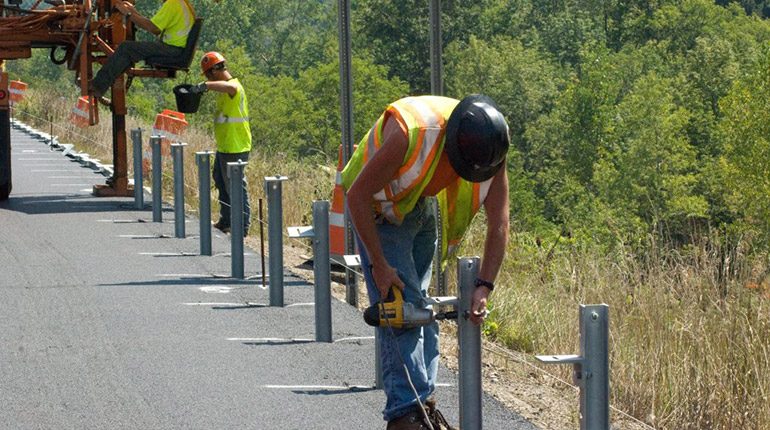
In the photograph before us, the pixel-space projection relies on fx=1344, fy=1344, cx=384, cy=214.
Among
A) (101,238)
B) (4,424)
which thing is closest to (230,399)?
(4,424)

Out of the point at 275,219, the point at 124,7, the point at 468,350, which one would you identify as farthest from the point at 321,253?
the point at 124,7

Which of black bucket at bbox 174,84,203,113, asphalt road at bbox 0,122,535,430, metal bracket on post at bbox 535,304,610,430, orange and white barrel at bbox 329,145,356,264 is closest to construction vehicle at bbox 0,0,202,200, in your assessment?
black bucket at bbox 174,84,203,113

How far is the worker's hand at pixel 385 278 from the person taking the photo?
5.26m

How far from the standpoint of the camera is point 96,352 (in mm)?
8195

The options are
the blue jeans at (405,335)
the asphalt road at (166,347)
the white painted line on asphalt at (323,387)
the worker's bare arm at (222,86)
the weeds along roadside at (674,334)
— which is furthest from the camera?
the worker's bare arm at (222,86)

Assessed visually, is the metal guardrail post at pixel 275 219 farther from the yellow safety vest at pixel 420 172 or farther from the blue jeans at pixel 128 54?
the blue jeans at pixel 128 54

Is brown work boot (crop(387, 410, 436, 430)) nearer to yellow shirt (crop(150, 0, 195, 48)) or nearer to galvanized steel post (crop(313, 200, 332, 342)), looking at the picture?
galvanized steel post (crop(313, 200, 332, 342))

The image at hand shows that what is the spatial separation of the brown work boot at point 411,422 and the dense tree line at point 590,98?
43629 millimetres

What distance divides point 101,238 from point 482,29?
237 ft

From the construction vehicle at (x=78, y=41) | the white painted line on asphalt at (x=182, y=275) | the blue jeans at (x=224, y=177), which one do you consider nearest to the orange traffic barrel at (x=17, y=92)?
the construction vehicle at (x=78, y=41)

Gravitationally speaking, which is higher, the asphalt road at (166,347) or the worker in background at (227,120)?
the worker in background at (227,120)

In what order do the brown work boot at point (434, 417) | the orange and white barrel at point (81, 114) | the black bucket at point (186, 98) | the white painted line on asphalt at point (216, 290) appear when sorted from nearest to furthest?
the brown work boot at point (434, 417) < the white painted line on asphalt at point (216, 290) < the black bucket at point (186, 98) < the orange and white barrel at point (81, 114)

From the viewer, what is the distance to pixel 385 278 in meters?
5.26

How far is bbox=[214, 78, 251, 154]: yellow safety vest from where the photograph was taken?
45.1 feet
